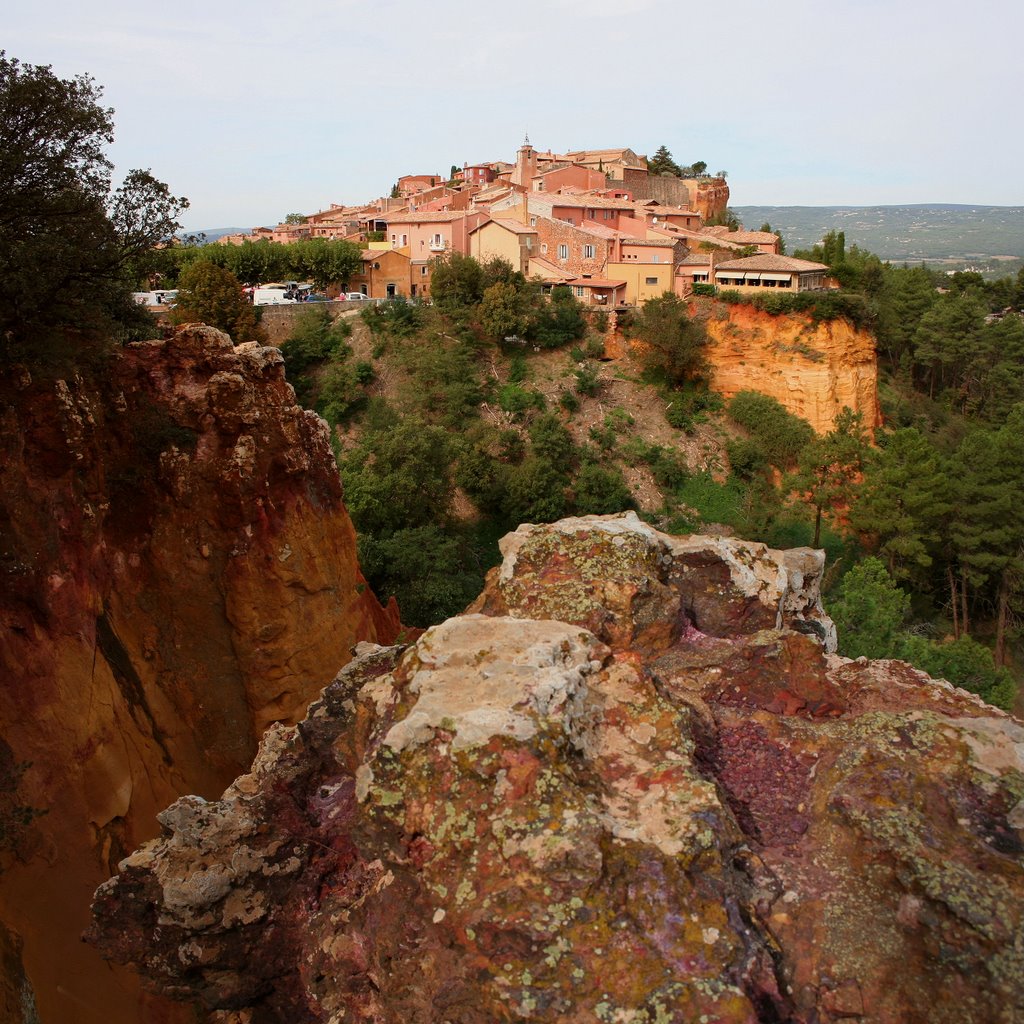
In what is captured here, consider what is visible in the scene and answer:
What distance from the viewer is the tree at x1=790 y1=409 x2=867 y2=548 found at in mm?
33906

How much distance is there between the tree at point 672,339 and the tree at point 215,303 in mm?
18597

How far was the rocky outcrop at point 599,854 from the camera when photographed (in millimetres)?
5039

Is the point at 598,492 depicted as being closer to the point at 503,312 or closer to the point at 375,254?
the point at 503,312

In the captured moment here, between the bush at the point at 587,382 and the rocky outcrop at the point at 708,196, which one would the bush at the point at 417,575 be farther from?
the rocky outcrop at the point at 708,196

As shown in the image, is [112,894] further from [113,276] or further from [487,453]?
[487,453]

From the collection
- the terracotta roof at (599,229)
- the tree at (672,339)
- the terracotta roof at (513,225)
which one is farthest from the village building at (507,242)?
the tree at (672,339)

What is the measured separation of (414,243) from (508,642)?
49.9 metres

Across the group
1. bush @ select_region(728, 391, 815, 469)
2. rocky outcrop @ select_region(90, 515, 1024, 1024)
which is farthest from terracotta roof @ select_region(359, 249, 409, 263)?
rocky outcrop @ select_region(90, 515, 1024, 1024)

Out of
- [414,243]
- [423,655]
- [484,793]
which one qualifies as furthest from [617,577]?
[414,243]

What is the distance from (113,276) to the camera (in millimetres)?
12016

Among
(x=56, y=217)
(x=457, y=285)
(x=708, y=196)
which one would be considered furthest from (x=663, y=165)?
(x=56, y=217)

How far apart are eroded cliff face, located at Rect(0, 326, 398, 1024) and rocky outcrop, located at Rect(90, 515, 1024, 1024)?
311cm

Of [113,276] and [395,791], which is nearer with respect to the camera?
[395,791]

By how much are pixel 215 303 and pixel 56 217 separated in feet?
Result: 79.0
